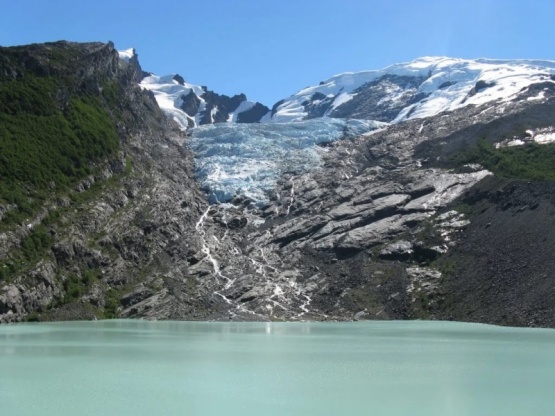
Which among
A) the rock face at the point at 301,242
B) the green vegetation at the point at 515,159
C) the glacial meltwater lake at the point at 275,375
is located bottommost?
the glacial meltwater lake at the point at 275,375

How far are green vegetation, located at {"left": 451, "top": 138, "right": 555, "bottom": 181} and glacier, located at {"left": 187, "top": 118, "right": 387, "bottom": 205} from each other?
31719 mm

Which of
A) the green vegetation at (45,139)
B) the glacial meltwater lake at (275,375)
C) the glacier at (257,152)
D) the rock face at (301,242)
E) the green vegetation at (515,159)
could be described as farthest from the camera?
the glacier at (257,152)

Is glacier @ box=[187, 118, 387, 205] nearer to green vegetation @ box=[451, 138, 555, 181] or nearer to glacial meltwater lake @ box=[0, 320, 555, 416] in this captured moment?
green vegetation @ box=[451, 138, 555, 181]

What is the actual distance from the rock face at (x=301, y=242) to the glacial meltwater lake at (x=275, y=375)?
84.0 feet

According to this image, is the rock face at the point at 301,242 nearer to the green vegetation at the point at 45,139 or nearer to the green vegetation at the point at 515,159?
the green vegetation at the point at 45,139

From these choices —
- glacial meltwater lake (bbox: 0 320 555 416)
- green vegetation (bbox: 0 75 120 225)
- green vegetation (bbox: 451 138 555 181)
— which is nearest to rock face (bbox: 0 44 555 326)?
green vegetation (bbox: 0 75 120 225)

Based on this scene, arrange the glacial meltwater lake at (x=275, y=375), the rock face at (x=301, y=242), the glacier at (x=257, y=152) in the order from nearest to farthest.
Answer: the glacial meltwater lake at (x=275, y=375), the rock face at (x=301, y=242), the glacier at (x=257, y=152)

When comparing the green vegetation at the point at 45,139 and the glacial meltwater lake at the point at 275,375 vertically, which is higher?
A: the green vegetation at the point at 45,139

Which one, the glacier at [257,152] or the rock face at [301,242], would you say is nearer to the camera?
the rock face at [301,242]

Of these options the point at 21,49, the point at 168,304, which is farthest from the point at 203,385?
the point at 21,49

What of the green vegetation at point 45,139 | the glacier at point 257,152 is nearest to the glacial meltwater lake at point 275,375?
the green vegetation at point 45,139

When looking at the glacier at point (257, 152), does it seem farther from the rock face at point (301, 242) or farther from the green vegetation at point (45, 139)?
the green vegetation at point (45, 139)

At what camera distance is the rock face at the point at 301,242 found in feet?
259

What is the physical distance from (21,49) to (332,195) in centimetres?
6267
